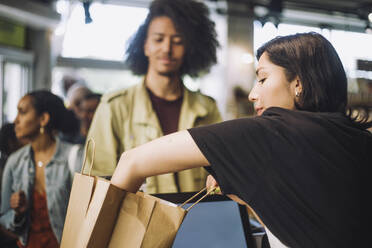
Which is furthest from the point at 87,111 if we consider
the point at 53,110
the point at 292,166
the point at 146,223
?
the point at 292,166

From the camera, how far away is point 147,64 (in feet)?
7.42

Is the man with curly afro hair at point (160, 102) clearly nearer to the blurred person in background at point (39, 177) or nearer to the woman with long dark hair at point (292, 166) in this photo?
the blurred person in background at point (39, 177)

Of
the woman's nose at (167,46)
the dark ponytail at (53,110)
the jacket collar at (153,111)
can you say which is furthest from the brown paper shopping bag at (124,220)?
the dark ponytail at (53,110)

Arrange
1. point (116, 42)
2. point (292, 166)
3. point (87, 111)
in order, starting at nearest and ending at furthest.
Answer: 1. point (292, 166)
2. point (87, 111)
3. point (116, 42)

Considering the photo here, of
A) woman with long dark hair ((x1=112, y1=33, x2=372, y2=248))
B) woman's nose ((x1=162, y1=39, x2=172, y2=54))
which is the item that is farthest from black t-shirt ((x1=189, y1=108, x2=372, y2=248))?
woman's nose ((x1=162, y1=39, x2=172, y2=54))

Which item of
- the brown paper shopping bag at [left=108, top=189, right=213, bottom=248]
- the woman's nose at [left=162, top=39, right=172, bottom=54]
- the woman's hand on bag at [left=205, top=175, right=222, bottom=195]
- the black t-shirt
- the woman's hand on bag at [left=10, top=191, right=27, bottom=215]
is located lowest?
the woman's hand on bag at [left=10, top=191, right=27, bottom=215]

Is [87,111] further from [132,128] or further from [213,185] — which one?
[213,185]

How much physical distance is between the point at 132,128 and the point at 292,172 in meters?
1.26

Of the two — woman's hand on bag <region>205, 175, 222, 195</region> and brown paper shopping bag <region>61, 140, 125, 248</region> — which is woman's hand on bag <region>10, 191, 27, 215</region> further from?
woman's hand on bag <region>205, 175, 222, 195</region>

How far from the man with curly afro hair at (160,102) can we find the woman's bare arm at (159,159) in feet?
3.06

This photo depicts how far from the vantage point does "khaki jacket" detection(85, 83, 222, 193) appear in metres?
1.85

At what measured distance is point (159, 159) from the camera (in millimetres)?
862

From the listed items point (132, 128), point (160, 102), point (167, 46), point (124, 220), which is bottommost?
point (124, 220)

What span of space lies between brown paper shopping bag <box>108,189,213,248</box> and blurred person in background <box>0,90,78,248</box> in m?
1.05
